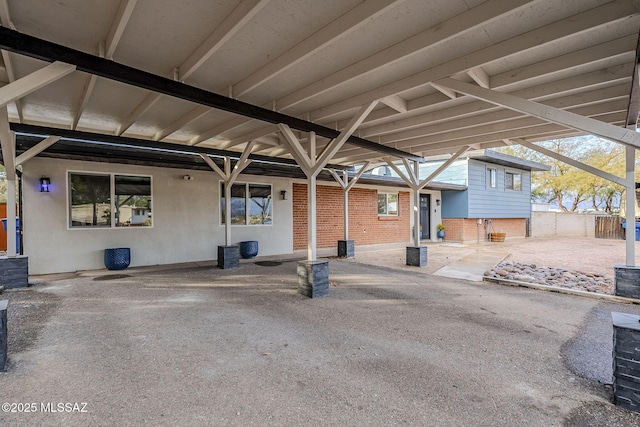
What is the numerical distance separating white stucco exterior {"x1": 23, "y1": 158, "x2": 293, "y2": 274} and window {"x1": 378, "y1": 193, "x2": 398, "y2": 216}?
173 inches

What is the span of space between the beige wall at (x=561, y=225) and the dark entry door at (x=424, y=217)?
7625 mm

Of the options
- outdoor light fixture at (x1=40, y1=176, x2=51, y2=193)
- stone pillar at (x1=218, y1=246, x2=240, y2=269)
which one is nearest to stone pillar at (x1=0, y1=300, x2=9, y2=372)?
stone pillar at (x1=218, y1=246, x2=240, y2=269)

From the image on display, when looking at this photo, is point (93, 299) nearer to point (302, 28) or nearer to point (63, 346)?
point (63, 346)

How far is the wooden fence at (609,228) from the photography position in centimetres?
1634

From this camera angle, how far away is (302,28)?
10.2 feet

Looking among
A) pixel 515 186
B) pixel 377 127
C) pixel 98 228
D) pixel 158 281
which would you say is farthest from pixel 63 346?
pixel 515 186

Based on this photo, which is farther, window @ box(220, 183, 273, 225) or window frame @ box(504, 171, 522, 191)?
window frame @ box(504, 171, 522, 191)

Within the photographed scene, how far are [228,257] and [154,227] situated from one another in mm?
2242

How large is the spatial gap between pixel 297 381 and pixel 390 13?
11.3 ft

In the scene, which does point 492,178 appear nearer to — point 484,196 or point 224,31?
point 484,196

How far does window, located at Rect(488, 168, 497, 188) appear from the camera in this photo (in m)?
15.4

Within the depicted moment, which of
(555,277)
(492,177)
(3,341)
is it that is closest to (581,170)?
(492,177)

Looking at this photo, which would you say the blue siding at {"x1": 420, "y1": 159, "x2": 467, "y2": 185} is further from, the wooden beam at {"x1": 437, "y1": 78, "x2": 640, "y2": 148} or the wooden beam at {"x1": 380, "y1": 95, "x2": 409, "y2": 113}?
the wooden beam at {"x1": 437, "y1": 78, "x2": 640, "y2": 148}

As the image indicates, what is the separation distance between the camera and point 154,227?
8328 mm
